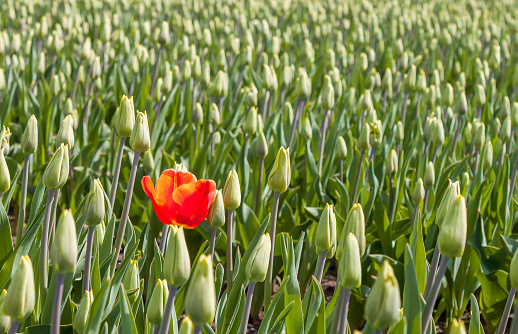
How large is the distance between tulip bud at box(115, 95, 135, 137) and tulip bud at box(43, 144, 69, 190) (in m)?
0.27

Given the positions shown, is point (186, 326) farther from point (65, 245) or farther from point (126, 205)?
point (126, 205)

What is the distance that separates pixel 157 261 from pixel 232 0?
6247 millimetres

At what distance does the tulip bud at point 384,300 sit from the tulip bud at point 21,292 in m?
0.52

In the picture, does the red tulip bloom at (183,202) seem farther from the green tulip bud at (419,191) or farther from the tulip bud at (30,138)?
the green tulip bud at (419,191)

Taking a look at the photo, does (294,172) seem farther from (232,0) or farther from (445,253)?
(232,0)

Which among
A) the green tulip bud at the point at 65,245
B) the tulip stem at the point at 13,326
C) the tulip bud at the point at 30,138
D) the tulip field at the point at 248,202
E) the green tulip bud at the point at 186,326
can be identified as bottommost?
the tulip field at the point at 248,202

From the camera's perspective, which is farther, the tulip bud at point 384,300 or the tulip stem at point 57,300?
the tulip stem at point 57,300

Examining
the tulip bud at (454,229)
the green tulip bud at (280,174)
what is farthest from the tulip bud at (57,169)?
the tulip bud at (454,229)

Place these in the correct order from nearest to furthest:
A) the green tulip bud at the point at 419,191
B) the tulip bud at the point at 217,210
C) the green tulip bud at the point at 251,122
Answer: the tulip bud at the point at 217,210 → the green tulip bud at the point at 419,191 → the green tulip bud at the point at 251,122

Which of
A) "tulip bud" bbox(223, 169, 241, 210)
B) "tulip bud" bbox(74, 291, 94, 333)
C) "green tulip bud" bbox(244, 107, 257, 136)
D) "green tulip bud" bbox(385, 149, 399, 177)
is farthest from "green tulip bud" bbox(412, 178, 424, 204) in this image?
"tulip bud" bbox(74, 291, 94, 333)

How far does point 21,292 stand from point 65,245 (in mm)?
102

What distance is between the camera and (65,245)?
3.11 ft

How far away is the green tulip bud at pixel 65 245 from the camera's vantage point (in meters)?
0.94

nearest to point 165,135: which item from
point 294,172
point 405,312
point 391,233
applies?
point 294,172
